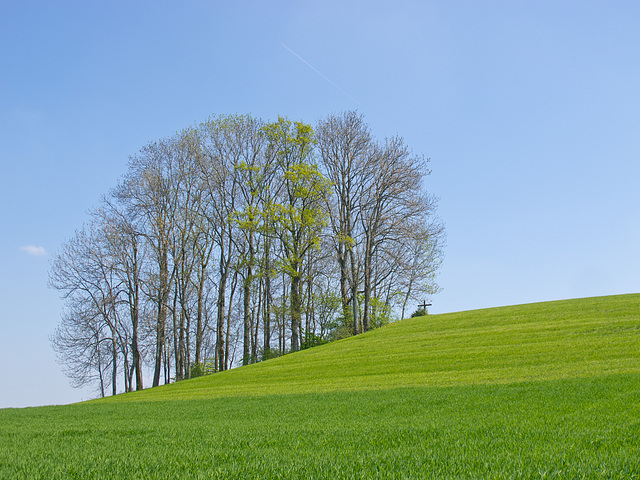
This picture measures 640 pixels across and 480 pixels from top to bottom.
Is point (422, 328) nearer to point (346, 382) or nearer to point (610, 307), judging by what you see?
point (610, 307)

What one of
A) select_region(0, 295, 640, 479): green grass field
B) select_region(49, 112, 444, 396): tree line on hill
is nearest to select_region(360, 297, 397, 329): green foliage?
select_region(49, 112, 444, 396): tree line on hill

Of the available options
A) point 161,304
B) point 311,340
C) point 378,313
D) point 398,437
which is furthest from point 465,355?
point 161,304

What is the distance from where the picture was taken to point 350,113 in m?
33.4

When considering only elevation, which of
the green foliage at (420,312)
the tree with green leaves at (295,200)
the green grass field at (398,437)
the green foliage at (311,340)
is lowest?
the green grass field at (398,437)

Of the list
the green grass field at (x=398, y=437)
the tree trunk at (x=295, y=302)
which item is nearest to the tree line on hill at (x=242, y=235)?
the tree trunk at (x=295, y=302)

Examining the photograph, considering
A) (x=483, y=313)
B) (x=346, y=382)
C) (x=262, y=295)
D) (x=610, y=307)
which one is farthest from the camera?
(x=262, y=295)

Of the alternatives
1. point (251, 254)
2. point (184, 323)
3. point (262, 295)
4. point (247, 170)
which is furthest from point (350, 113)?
point (184, 323)

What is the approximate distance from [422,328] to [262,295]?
12495mm

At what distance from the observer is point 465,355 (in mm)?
17984

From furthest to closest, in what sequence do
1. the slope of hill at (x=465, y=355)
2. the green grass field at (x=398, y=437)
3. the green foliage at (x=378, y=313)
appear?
1. the green foliage at (x=378, y=313)
2. the slope of hill at (x=465, y=355)
3. the green grass field at (x=398, y=437)

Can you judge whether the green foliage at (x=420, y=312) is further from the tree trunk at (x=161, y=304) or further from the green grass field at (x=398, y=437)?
the green grass field at (x=398, y=437)

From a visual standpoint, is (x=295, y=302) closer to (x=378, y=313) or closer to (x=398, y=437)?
(x=378, y=313)

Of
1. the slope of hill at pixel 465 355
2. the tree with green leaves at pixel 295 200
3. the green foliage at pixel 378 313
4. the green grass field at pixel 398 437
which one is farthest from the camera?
the green foliage at pixel 378 313

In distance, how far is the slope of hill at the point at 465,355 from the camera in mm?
13454
